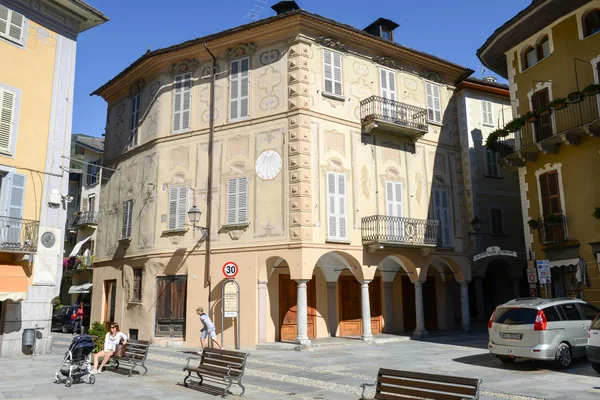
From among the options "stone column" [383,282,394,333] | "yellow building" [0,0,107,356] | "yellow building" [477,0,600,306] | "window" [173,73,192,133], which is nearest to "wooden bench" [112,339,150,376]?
"yellow building" [0,0,107,356]

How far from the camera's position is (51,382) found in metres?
11.7

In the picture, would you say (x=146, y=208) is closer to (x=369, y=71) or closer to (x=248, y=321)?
(x=248, y=321)

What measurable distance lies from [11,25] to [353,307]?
17050mm

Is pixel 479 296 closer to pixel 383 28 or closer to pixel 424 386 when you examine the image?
pixel 383 28

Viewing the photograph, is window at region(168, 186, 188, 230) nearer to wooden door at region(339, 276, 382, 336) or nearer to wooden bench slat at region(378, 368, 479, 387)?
wooden door at region(339, 276, 382, 336)

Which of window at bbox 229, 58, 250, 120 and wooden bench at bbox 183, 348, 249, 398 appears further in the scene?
window at bbox 229, 58, 250, 120

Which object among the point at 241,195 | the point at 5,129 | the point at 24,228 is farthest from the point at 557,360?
the point at 5,129

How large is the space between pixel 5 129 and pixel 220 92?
8.53m

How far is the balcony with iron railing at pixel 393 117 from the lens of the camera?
71.3 feet

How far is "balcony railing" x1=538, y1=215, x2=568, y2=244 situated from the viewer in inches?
714

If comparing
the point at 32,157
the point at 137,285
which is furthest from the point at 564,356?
the point at 32,157

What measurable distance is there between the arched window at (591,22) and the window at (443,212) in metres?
8.81

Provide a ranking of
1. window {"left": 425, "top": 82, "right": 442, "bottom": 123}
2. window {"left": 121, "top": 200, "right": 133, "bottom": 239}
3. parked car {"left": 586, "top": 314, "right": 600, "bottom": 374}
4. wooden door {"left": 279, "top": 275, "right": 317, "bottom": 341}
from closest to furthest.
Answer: parked car {"left": 586, "top": 314, "right": 600, "bottom": 374}, wooden door {"left": 279, "top": 275, "right": 317, "bottom": 341}, window {"left": 121, "top": 200, "right": 133, "bottom": 239}, window {"left": 425, "top": 82, "right": 442, "bottom": 123}

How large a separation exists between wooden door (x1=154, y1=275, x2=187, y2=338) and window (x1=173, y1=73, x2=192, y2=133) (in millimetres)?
Result: 6555
